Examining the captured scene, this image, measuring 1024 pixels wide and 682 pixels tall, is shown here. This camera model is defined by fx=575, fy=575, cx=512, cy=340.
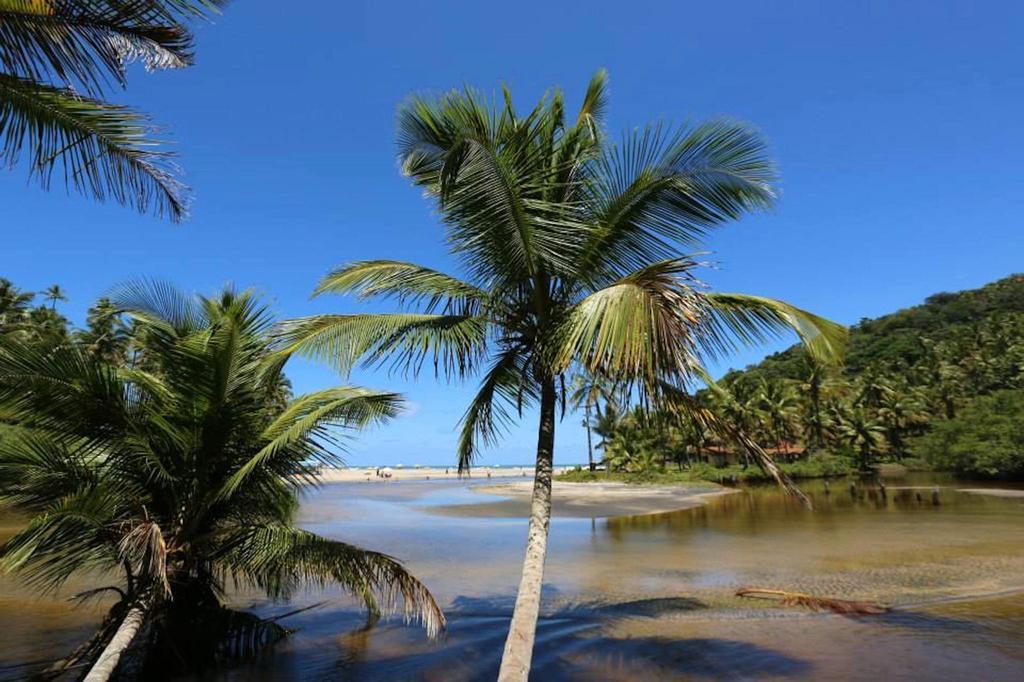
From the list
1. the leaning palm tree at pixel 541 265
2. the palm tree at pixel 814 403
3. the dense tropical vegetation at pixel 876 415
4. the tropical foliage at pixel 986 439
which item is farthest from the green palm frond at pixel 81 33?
the palm tree at pixel 814 403

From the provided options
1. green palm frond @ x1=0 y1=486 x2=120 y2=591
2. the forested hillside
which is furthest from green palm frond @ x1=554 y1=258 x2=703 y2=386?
the forested hillside

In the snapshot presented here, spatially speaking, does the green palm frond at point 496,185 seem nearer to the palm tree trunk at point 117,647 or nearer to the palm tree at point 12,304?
the palm tree trunk at point 117,647

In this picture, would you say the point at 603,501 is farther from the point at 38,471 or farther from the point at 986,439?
the point at 38,471

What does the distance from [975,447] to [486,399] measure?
49.8 meters

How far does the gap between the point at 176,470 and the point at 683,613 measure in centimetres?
852

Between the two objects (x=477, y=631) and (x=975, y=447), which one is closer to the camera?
(x=477, y=631)

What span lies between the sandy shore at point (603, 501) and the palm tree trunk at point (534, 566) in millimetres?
22587

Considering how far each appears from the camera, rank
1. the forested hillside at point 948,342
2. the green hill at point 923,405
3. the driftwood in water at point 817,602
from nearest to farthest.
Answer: the driftwood in water at point 817,602 < the green hill at point 923,405 < the forested hillside at point 948,342

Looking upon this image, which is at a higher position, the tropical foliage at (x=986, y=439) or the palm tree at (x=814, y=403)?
the palm tree at (x=814, y=403)

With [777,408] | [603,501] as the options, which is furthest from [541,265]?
[777,408]

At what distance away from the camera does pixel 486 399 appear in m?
6.79

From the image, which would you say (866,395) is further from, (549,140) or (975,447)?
(549,140)

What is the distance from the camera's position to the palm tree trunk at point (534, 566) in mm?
4680

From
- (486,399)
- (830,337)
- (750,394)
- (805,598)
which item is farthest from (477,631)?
(750,394)
